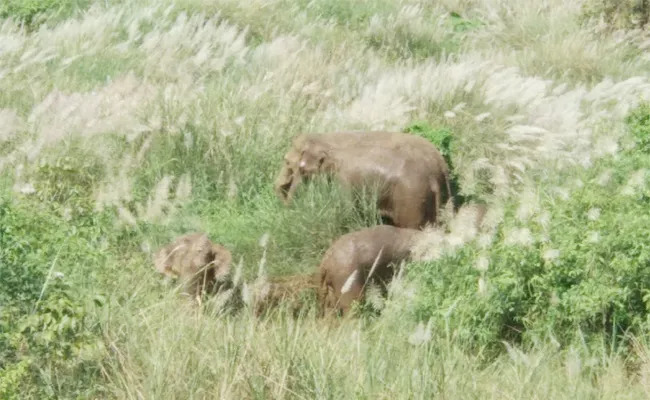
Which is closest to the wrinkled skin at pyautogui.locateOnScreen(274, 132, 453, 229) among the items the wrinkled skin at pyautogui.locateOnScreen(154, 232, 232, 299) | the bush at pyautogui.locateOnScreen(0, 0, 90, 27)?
the wrinkled skin at pyautogui.locateOnScreen(154, 232, 232, 299)

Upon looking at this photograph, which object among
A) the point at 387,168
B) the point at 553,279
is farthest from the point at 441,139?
the point at 553,279

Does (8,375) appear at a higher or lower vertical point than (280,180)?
higher

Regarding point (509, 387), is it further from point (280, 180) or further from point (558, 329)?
point (280, 180)

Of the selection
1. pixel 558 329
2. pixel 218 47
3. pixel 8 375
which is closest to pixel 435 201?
pixel 558 329

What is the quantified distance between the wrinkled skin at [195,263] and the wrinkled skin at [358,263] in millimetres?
601

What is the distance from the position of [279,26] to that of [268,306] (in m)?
9.16

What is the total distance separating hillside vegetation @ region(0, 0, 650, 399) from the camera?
214 inches

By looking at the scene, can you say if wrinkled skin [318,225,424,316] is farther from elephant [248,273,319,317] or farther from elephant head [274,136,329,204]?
elephant head [274,136,329,204]

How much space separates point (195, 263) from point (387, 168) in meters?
1.59

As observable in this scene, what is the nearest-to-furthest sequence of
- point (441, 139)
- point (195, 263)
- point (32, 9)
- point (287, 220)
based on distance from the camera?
point (195, 263), point (287, 220), point (441, 139), point (32, 9)

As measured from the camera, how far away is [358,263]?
23.2 ft

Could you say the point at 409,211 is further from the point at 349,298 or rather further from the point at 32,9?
the point at 32,9

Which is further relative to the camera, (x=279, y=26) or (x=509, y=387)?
(x=279, y=26)

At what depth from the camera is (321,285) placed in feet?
23.6
